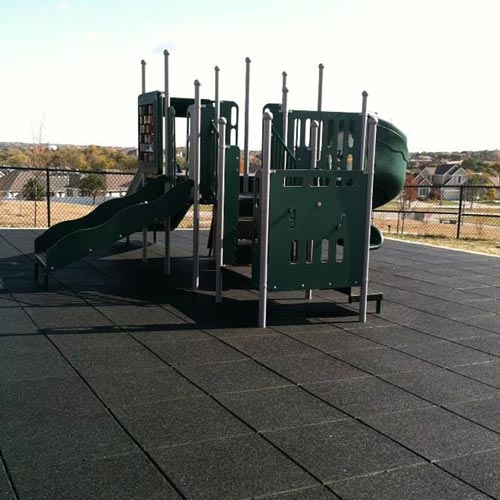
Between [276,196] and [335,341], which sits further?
[276,196]

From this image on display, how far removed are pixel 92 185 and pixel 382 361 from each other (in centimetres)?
1720

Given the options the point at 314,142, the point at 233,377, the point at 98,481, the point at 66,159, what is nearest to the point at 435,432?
the point at 233,377

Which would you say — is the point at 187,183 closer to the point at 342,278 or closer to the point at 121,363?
the point at 342,278

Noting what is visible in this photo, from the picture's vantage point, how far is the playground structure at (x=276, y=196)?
17.4 feet

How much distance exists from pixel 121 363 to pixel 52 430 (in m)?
1.11

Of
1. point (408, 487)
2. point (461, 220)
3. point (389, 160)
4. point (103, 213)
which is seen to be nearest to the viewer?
point (408, 487)

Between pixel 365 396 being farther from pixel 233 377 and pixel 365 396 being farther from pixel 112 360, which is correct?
pixel 112 360

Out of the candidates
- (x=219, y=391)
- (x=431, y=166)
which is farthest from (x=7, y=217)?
(x=431, y=166)

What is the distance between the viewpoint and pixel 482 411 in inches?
137

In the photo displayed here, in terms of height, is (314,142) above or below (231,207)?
above

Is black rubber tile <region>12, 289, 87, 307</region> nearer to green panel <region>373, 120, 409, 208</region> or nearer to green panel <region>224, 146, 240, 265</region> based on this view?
green panel <region>224, 146, 240, 265</region>

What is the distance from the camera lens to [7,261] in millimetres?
8203

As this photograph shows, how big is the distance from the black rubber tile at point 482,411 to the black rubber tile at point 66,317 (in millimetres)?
2845

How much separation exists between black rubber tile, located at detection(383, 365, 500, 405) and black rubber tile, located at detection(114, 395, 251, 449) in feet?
3.92
